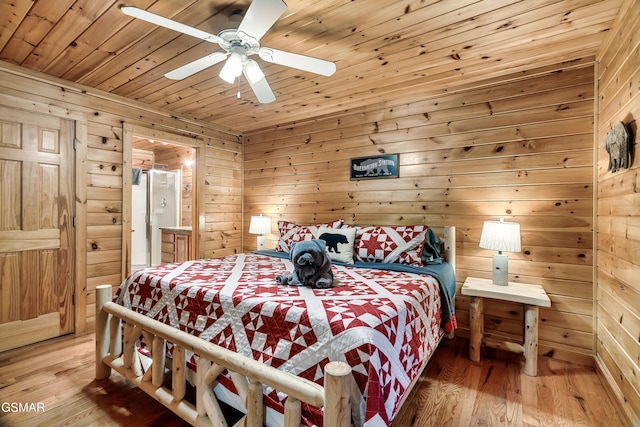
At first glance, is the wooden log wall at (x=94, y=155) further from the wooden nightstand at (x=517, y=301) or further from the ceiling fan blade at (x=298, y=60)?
the wooden nightstand at (x=517, y=301)

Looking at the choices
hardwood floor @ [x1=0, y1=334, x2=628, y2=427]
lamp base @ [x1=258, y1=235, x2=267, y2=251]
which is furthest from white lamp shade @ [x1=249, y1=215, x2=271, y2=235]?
hardwood floor @ [x1=0, y1=334, x2=628, y2=427]

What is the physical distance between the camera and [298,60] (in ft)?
5.74

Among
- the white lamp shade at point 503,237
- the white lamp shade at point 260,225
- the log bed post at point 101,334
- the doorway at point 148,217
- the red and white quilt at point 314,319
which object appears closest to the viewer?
the red and white quilt at point 314,319

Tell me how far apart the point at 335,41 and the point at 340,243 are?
158 cm

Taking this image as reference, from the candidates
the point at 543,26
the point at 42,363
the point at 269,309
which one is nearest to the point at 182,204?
the point at 42,363

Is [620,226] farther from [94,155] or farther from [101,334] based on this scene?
[94,155]

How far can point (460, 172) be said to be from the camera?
2758mm

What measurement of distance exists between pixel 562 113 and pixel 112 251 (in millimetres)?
4181

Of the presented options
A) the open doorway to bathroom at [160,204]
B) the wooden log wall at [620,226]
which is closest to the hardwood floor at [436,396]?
the wooden log wall at [620,226]

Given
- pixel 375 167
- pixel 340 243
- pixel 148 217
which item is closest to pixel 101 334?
pixel 340 243

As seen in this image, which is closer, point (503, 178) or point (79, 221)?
point (503, 178)

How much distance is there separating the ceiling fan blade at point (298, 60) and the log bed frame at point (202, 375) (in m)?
1.56

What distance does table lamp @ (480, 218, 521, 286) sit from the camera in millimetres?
2240

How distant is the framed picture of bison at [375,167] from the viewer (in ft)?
10.2
